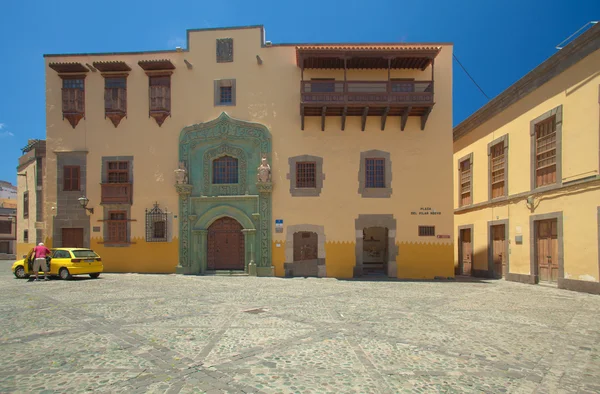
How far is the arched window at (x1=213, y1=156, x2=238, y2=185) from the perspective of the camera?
21.4m

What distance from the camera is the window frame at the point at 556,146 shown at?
51.0 feet

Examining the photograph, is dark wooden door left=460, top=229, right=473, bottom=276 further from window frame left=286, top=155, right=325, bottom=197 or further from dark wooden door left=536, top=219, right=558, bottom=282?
window frame left=286, top=155, right=325, bottom=197

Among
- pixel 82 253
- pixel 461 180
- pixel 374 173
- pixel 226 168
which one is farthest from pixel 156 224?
pixel 461 180

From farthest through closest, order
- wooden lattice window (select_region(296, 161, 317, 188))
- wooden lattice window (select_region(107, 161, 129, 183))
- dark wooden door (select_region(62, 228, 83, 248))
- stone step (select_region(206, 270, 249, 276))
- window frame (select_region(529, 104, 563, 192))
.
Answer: dark wooden door (select_region(62, 228, 83, 248)), wooden lattice window (select_region(107, 161, 129, 183)), wooden lattice window (select_region(296, 161, 317, 188)), stone step (select_region(206, 270, 249, 276)), window frame (select_region(529, 104, 563, 192))

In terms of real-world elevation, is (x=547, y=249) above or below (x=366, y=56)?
below

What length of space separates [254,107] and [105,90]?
792 centimetres

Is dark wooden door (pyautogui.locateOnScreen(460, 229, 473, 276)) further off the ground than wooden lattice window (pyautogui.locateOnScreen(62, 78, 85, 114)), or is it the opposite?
wooden lattice window (pyautogui.locateOnScreen(62, 78, 85, 114))

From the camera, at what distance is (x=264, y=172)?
20.3 metres

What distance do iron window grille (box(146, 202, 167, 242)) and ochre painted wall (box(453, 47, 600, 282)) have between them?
53.3 feet

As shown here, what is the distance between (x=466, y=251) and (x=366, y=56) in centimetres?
1232

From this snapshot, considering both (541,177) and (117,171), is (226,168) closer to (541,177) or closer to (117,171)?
(117,171)

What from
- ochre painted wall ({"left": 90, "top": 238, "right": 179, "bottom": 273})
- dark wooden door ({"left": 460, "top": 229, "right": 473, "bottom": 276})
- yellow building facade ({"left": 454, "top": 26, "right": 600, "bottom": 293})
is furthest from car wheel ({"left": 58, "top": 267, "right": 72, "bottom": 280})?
dark wooden door ({"left": 460, "top": 229, "right": 473, "bottom": 276})

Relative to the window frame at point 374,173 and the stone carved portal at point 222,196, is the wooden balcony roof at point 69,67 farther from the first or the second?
the window frame at point 374,173

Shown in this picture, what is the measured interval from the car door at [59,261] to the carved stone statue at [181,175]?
5820 millimetres
